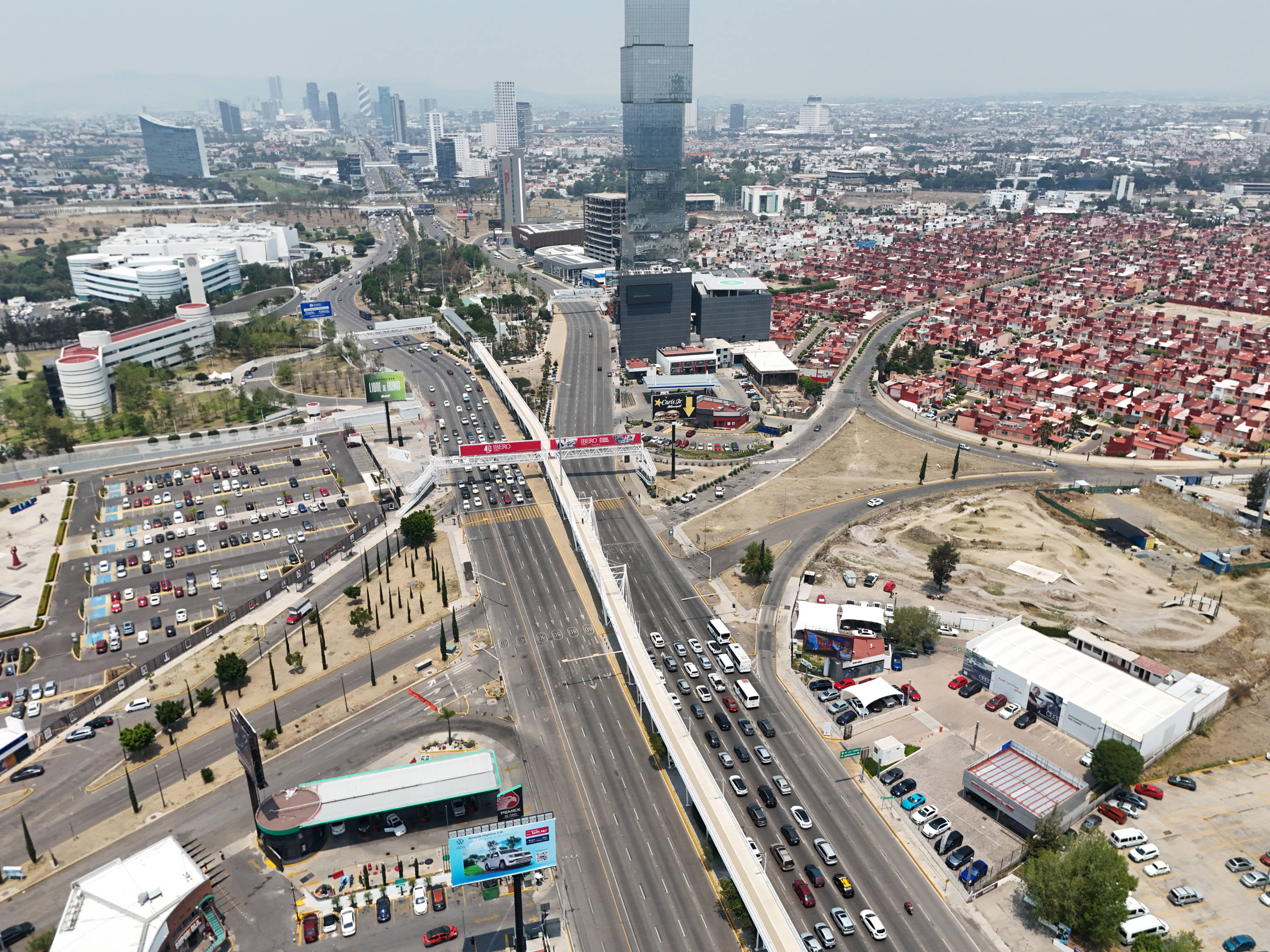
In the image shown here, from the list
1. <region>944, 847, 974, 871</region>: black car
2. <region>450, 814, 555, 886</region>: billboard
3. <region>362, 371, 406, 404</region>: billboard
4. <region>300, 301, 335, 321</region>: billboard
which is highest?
<region>300, 301, 335, 321</region>: billboard

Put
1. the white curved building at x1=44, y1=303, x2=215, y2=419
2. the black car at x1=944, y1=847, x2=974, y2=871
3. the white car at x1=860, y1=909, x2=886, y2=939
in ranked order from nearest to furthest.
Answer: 1. the white car at x1=860, y1=909, x2=886, y2=939
2. the black car at x1=944, y1=847, x2=974, y2=871
3. the white curved building at x1=44, y1=303, x2=215, y2=419

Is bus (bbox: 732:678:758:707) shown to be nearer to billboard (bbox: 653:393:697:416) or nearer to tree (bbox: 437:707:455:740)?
tree (bbox: 437:707:455:740)

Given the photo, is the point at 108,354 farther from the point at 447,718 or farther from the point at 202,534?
the point at 447,718

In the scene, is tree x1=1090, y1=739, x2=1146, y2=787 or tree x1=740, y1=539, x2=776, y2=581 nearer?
tree x1=1090, y1=739, x2=1146, y2=787

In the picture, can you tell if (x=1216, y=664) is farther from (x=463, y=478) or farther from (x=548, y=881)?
(x=463, y=478)

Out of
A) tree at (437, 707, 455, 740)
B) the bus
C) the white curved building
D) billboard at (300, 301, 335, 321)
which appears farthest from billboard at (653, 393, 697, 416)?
the white curved building

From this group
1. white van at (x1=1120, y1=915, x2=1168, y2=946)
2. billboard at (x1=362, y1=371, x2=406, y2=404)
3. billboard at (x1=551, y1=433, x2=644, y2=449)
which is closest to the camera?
white van at (x1=1120, y1=915, x2=1168, y2=946)

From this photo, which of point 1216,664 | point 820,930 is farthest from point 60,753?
point 1216,664

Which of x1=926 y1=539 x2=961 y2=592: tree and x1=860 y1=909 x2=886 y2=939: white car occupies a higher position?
x1=926 y1=539 x2=961 y2=592: tree
